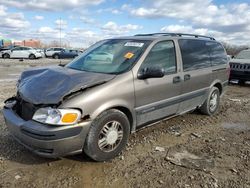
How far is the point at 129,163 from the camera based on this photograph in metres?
3.95

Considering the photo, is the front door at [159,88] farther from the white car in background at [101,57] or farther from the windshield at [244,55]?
the windshield at [244,55]

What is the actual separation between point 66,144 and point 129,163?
966mm

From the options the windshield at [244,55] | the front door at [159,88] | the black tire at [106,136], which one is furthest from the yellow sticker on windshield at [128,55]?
the windshield at [244,55]

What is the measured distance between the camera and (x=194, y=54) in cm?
556

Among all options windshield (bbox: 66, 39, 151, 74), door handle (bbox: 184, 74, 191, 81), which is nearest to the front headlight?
windshield (bbox: 66, 39, 151, 74)

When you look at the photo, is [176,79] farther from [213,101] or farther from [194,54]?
[213,101]

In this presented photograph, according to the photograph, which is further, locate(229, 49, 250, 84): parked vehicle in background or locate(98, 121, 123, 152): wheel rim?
locate(229, 49, 250, 84): parked vehicle in background

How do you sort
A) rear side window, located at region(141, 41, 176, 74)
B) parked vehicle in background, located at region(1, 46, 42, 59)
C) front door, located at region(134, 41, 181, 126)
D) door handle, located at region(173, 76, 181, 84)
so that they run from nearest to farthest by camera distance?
front door, located at region(134, 41, 181, 126) < rear side window, located at region(141, 41, 176, 74) < door handle, located at region(173, 76, 181, 84) < parked vehicle in background, located at region(1, 46, 42, 59)

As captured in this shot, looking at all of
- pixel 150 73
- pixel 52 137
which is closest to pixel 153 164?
pixel 150 73

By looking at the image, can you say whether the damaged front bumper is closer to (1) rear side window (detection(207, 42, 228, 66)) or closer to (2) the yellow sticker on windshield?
(2) the yellow sticker on windshield

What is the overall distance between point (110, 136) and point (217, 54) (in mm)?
3723

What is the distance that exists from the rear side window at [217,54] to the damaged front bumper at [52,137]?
3.75 metres

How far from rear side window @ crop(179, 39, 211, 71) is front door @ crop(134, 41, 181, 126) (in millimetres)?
316

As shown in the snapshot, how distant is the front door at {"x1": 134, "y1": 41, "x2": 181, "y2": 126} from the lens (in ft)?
14.2
